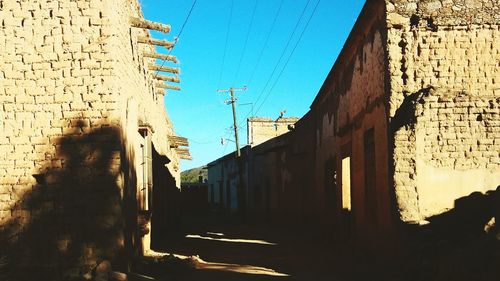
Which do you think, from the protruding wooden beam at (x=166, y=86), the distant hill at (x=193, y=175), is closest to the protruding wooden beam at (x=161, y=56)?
the protruding wooden beam at (x=166, y=86)

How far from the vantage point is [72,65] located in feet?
23.8

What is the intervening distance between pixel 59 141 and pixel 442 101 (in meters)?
6.39

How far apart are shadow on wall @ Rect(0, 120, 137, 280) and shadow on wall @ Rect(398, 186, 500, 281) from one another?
4.61 metres

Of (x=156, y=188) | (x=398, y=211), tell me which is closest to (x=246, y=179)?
(x=156, y=188)

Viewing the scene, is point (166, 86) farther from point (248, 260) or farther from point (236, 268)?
point (236, 268)

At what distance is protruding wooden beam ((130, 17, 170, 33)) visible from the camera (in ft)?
28.9

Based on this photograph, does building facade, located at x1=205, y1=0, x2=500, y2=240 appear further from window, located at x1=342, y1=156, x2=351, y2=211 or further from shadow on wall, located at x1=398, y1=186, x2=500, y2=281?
window, located at x1=342, y1=156, x2=351, y2=211

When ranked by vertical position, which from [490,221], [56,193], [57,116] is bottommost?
[490,221]

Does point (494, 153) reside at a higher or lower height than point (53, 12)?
lower

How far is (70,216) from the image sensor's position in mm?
7070

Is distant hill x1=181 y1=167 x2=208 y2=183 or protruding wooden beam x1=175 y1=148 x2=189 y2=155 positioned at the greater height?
protruding wooden beam x1=175 y1=148 x2=189 y2=155

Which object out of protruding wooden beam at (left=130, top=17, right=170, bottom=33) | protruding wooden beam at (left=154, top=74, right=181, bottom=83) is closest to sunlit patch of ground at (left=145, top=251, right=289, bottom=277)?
protruding wooden beam at (left=130, top=17, right=170, bottom=33)

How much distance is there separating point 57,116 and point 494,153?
7234 millimetres

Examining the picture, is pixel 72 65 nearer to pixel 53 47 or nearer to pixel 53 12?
pixel 53 47
